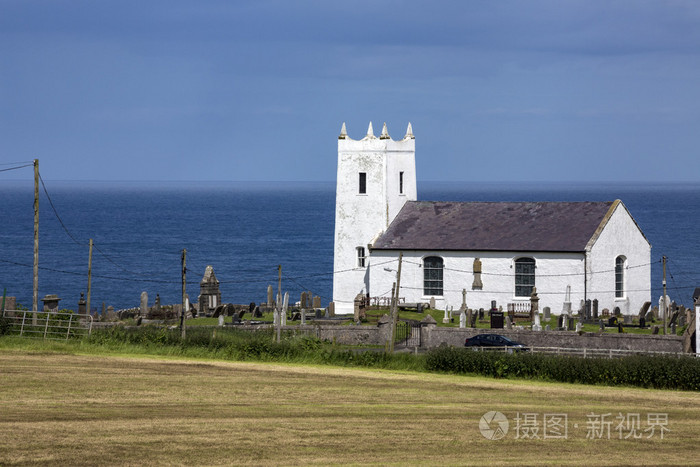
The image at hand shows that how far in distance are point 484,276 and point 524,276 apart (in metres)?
2.03

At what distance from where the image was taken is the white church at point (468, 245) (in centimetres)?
5088

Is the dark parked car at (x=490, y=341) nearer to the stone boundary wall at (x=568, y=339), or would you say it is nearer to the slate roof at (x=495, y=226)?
the stone boundary wall at (x=568, y=339)

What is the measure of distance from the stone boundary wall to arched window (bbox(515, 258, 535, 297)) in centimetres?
989

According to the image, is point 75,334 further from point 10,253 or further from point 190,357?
point 10,253

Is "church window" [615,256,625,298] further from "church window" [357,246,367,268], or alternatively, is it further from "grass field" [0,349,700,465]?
"grass field" [0,349,700,465]

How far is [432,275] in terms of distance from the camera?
2103 inches

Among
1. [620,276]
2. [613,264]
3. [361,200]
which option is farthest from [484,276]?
[361,200]

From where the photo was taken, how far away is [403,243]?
5391 cm

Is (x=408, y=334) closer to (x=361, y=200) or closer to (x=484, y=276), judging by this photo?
(x=484, y=276)

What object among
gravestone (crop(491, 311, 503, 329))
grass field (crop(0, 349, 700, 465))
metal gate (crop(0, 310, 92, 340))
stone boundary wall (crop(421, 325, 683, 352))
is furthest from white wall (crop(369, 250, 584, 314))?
metal gate (crop(0, 310, 92, 340))

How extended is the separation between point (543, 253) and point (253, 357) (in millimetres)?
20016

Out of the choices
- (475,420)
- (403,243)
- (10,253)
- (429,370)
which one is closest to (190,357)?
(429,370)

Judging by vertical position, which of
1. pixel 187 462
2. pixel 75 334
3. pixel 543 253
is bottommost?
pixel 187 462

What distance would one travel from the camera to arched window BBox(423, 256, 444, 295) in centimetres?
5325
